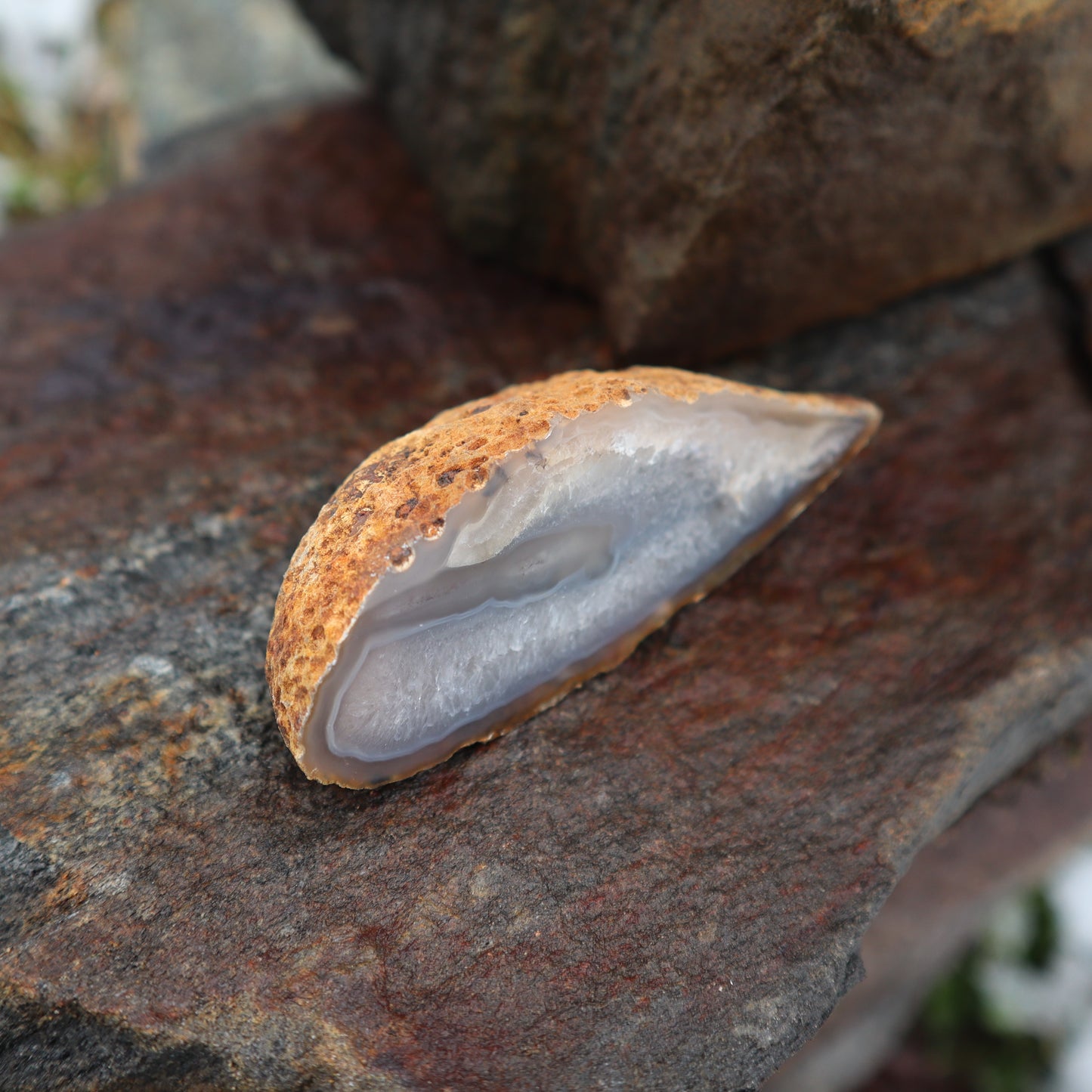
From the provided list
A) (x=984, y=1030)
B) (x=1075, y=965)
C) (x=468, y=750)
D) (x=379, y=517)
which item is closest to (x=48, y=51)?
(x=379, y=517)

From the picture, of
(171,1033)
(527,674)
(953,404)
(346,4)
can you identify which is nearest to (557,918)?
(527,674)

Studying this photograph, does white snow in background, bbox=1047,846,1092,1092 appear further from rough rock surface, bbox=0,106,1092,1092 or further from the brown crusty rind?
the brown crusty rind

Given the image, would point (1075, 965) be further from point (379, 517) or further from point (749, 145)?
point (379, 517)

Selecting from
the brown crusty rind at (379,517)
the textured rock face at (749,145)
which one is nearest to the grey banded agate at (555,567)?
the brown crusty rind at (379,517)

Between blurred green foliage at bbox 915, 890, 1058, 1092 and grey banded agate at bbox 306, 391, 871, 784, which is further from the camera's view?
blurred green foliage at bbox 915, 890, 1058, 1092

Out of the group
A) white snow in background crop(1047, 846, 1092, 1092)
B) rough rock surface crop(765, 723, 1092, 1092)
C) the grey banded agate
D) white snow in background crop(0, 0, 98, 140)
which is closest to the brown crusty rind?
the grey banded agate

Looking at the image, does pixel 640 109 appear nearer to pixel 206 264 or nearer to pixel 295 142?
pixel 206 264

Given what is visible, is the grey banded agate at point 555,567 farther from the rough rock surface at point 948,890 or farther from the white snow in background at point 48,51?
the white snow in background at point 48,51
